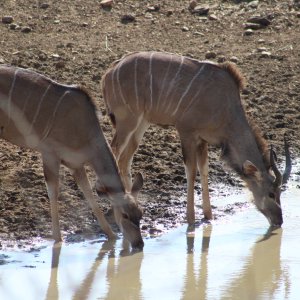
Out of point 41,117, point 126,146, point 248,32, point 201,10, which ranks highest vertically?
point 201,10

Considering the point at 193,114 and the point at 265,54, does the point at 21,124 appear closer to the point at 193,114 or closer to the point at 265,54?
the point at 193,114

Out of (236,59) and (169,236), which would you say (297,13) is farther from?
(169,236)

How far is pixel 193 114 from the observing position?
8.95 m

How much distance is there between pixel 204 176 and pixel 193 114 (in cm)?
57

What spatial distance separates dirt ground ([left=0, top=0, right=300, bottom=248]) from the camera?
883cm

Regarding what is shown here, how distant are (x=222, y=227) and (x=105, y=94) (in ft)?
Answer: 4.98

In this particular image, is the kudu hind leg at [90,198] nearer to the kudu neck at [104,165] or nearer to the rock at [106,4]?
the kudu neck at [104,165]

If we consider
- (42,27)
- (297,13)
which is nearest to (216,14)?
(297,13)

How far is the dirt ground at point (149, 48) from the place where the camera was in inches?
348

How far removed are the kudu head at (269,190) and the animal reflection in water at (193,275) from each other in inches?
17.3

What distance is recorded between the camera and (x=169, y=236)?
28.0ft

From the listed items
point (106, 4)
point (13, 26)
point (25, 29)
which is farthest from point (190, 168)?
point (106, 4)

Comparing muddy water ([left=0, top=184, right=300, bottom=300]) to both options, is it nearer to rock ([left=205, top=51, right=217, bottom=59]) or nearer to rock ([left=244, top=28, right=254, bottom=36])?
rock ([left=205, top=51, right=217, bottom=59])

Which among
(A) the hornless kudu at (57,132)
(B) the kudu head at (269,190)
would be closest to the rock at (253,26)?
(B) the kudu head at (269,190)
